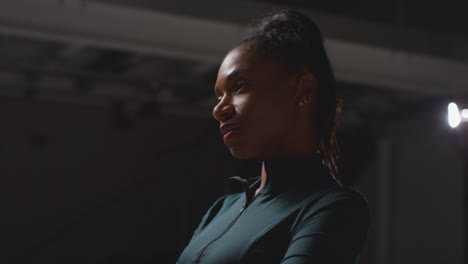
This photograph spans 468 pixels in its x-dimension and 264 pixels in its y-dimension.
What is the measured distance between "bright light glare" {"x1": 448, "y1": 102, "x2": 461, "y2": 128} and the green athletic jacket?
162cm

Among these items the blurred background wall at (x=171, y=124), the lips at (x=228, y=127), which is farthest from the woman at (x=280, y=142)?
the blurred background wall at (x=171, y=124)

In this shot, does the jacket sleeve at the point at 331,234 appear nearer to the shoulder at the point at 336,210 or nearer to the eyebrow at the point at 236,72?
the shoulder at the point at 336,210

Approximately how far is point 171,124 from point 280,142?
6.89 metres

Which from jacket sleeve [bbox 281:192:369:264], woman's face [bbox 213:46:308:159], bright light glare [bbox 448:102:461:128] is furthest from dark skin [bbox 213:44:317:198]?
bright light glare [bbox 448:102:461:128]

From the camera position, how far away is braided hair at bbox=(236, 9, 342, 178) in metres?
0.71

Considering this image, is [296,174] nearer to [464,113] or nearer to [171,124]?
[464,113]

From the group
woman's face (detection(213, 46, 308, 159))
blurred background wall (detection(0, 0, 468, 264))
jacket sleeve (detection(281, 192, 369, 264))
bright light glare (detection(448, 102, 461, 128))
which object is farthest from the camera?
blurred background wall (detection(0, 0, 468, 264))

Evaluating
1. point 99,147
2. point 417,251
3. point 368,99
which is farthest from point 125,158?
point 417,251

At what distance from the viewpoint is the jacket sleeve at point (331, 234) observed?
1.91 ft

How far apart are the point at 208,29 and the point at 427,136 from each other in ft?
10.7

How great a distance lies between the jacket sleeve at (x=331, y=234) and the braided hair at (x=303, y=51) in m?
0.13

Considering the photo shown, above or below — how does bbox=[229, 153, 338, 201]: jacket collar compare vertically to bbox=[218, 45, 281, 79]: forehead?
below

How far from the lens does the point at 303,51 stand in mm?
720

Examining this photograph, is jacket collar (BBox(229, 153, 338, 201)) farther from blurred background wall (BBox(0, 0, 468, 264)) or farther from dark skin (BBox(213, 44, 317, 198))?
blurred background wall (BBox(0, 0, 468, 264))
